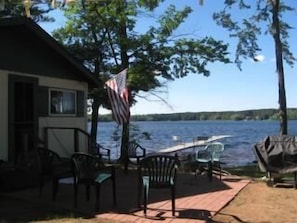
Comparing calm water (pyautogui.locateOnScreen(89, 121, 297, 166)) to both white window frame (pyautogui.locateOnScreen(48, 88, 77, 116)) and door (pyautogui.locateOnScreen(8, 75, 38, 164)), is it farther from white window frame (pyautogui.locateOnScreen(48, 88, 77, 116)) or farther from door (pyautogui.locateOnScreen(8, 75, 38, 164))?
door (pyautogui.locateOnScreen(8, 75, 38, 164))

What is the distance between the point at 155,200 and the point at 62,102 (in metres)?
5.14

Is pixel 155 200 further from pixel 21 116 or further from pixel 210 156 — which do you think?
pixel 21 116

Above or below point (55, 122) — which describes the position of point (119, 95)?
above

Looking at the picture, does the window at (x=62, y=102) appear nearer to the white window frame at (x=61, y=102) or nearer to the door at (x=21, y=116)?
the white window frame at (x=61, y=102)

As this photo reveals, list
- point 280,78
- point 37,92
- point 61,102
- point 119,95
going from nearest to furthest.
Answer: point 119,95 < point 37,92 < point 61,102 < point 280,78

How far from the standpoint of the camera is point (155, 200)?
8289 millimetres

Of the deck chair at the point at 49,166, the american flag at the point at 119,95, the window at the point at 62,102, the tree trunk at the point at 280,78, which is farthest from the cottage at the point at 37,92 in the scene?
the tree trunk at the point at 280,78

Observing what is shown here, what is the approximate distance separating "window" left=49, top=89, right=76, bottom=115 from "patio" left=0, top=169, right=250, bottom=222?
8.70 feet

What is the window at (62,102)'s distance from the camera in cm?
1211

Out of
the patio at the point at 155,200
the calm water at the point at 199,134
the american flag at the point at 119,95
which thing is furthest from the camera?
the calm water at the point at 199,134

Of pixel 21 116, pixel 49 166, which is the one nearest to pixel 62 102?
pixel 21 116

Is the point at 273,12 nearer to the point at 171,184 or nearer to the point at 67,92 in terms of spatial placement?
the point at 67,92

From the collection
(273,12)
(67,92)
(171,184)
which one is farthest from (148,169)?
(273,12)

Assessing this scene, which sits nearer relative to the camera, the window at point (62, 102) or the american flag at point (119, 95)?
the american flag at point (119, 95)
